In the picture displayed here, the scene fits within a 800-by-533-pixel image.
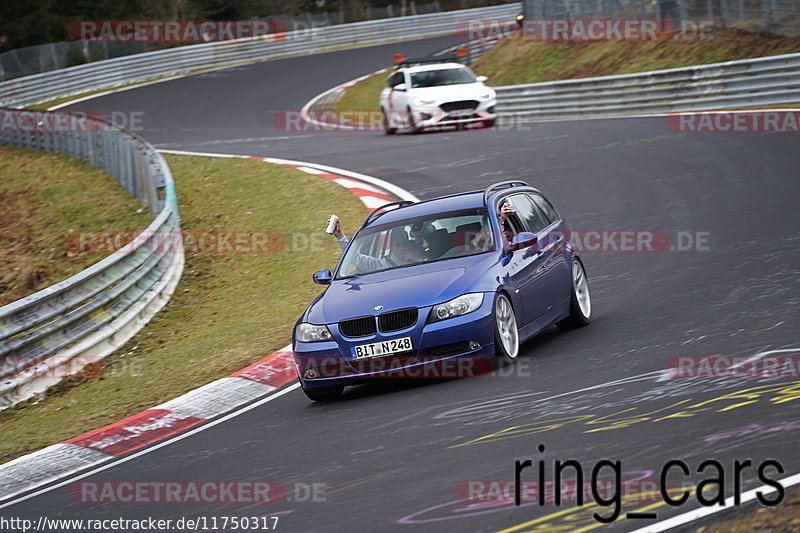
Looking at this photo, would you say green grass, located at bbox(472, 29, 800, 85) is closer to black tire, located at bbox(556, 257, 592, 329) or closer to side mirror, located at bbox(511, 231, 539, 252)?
black tire, located at bbox(556, 257, 592, 329)

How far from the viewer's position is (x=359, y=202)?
61.6ft

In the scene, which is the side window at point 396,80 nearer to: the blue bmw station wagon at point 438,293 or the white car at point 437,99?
the white car at point 437,99

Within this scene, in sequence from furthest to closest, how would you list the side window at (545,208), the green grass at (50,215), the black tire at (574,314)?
the green grass at (50,215) → the side window at (545,208) → the black tire at (574,314)

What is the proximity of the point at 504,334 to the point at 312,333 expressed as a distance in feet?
4.99

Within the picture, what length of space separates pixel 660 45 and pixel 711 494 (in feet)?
93.4


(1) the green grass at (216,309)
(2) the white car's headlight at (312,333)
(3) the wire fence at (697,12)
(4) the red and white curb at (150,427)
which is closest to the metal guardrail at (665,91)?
(3) the wire fence at (697,12)

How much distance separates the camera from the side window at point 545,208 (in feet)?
37.0

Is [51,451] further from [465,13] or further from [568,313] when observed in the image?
[465,13]

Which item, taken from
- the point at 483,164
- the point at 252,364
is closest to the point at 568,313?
the point at 252,364

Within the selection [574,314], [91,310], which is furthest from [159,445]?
[91,310]

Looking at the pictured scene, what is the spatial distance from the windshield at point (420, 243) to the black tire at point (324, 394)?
1211mm

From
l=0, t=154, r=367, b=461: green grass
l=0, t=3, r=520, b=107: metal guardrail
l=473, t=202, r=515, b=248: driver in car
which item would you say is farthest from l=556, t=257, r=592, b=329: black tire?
l=0, t=3, r=520, b=107: metal guardrail

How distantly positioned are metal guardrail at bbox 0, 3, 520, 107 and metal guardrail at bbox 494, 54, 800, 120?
72.1 feet

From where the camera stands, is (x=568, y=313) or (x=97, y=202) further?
(x=97, y=202)
